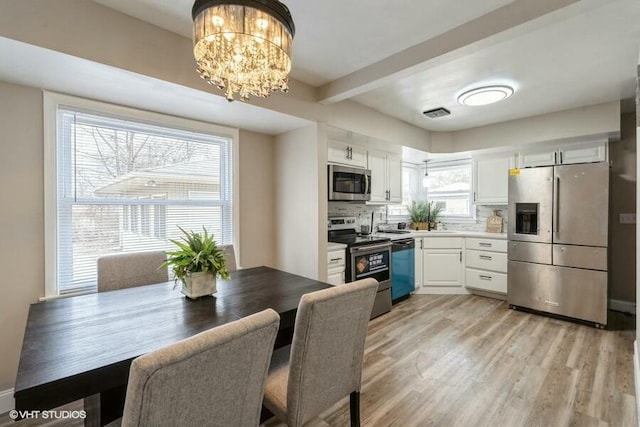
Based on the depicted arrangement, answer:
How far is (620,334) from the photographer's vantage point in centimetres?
A: 281

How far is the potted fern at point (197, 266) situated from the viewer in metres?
1.61

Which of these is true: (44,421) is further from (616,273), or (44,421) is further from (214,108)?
(616,273)

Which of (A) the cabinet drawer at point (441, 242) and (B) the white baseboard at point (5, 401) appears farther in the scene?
(A) the cabinet drawer at point (441, 242)

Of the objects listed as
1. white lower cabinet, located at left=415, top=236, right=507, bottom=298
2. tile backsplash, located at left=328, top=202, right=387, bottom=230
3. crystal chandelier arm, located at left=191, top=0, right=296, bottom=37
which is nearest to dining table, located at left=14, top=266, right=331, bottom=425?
crystal chandelier arm, located at left=191, top=0, right=296, bottom=37

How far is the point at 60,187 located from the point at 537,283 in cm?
463

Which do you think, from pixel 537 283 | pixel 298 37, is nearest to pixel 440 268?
pixel 537 283

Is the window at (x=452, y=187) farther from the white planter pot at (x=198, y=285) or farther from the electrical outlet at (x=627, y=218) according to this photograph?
the white planter pot at (x=198, y=285)

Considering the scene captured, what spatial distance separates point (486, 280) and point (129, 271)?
13.3 ft

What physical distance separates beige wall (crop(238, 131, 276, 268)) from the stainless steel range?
30.1 inches

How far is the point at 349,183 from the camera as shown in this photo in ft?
11.0

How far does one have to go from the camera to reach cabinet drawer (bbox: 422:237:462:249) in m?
4.05

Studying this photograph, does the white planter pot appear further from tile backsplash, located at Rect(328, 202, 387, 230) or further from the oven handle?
tile backsplash, located at Rect(328, 202, 387, 230)

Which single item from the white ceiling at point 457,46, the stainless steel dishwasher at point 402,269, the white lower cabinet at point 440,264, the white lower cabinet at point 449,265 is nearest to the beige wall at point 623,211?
the white ceiling at point 457,46

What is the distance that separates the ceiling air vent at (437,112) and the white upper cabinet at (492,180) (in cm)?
121
